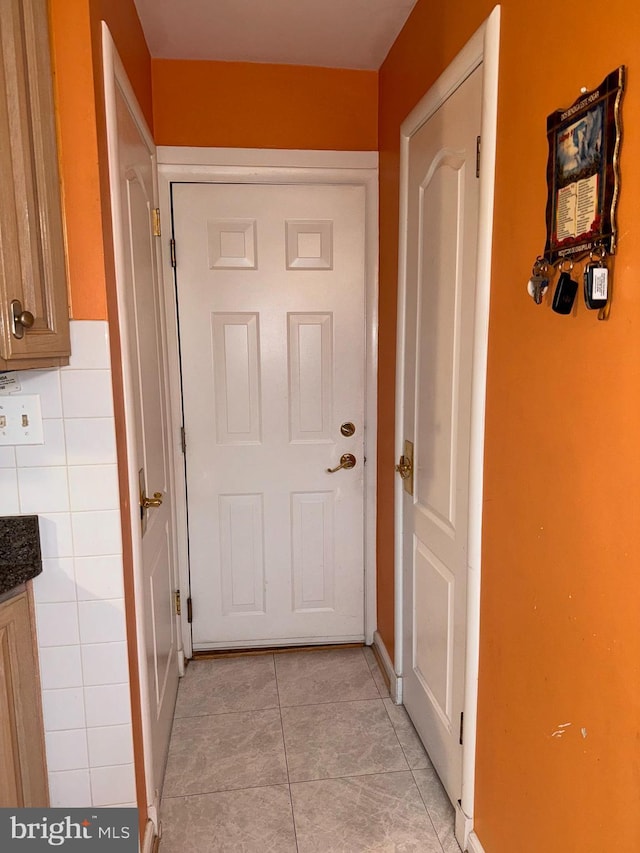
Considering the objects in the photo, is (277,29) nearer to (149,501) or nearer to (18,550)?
(149,501)

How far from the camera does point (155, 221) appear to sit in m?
2.16

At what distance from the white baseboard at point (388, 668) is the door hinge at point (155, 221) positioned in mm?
1903

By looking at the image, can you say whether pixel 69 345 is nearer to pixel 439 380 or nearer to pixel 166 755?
pixel 439 380

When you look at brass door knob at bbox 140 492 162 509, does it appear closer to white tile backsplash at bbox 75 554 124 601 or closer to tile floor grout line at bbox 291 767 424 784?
white tile backsplash at bbox 75 554 124 601

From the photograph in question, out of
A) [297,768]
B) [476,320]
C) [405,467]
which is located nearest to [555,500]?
[476,320]

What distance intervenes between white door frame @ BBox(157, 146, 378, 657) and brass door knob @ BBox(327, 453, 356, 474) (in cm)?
7

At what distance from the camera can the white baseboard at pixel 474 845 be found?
1524mm

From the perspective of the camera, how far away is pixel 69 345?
1302mm

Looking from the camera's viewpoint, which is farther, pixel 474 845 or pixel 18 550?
pixel 474 845

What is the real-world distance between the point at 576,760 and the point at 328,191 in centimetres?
210

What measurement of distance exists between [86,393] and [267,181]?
4.54 ft

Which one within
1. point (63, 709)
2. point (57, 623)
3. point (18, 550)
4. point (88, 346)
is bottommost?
point (63, 709)

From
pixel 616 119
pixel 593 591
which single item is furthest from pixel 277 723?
pixel 616 119

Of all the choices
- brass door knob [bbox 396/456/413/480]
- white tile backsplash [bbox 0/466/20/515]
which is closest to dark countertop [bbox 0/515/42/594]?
white tile backsplash [bbox 0/466/20/515]
